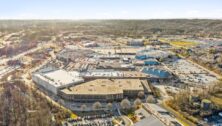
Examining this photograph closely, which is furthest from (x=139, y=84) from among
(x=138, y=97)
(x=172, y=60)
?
(x=172, y=60)

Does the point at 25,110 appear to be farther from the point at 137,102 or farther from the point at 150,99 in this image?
the point at 150,99

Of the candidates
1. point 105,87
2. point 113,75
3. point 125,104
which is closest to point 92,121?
point 125,104

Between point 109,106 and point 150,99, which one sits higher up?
point 150,99

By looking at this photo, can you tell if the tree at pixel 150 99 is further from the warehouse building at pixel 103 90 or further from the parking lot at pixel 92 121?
the parking lot at pixel 92 121

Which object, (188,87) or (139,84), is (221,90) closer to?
(188,87)

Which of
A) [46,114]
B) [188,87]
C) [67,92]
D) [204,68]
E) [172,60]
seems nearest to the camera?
[46,114]

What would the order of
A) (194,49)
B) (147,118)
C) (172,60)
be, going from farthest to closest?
(194,49)
(172,60)
(147,118)

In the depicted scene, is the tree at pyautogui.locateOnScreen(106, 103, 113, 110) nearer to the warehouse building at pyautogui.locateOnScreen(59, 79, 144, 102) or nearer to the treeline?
the warehouse building at pyautogui.locateOnScreen(59, 79, 144, 102)

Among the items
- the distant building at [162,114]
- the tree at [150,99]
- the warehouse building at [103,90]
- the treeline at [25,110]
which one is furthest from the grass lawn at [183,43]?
the treeline at [25,110]
